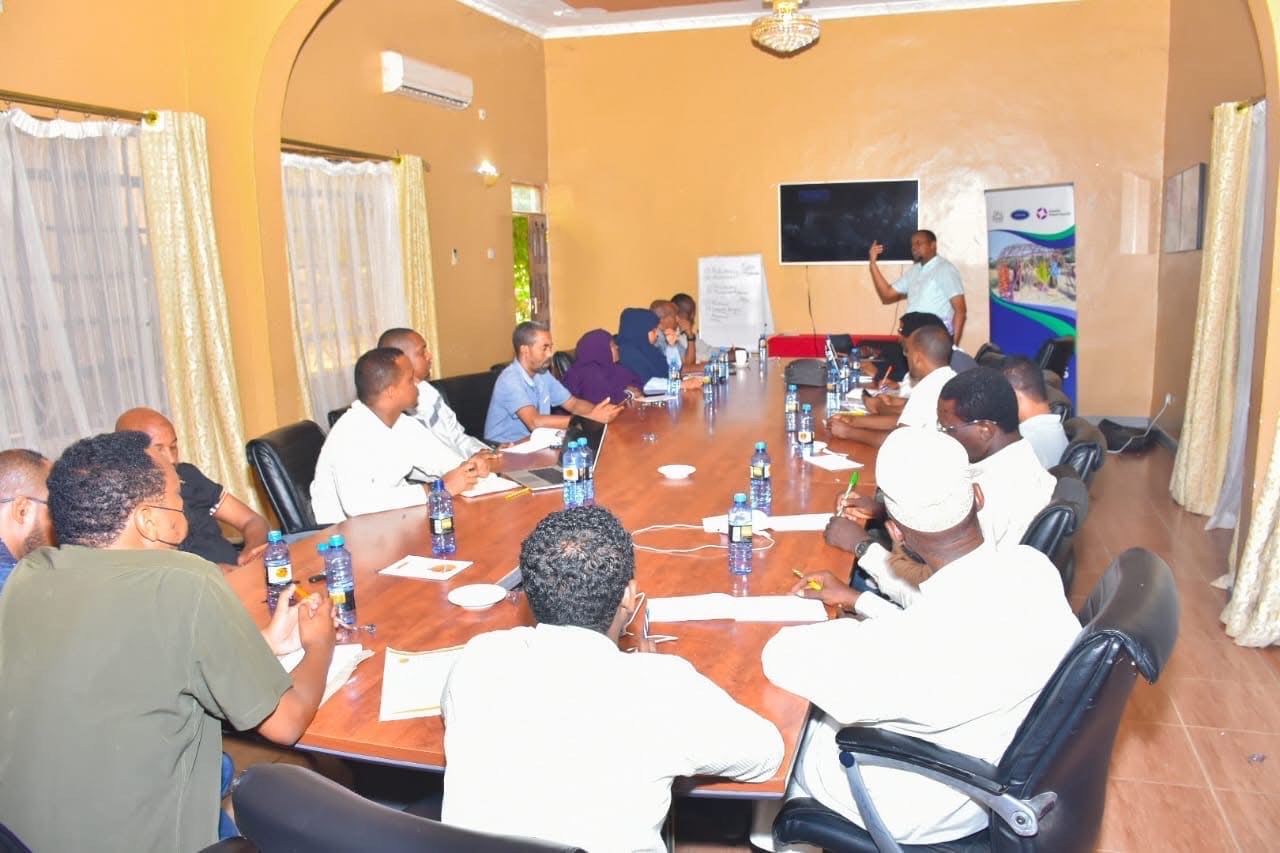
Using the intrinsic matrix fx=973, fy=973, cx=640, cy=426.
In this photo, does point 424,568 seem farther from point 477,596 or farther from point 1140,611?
point 1140,611

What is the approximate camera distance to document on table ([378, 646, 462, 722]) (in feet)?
6.25

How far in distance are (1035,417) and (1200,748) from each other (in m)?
1.24

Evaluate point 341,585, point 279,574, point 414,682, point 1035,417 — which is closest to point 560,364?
point 1035,417

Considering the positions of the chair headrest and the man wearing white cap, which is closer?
the chair headrest

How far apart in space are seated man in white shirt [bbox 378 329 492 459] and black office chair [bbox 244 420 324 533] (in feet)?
2.16

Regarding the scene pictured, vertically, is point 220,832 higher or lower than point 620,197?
lower

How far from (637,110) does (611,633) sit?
7.99m

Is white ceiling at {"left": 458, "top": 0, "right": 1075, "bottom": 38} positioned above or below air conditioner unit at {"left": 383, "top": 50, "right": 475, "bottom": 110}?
above

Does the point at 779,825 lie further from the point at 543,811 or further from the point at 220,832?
the point at 220,832

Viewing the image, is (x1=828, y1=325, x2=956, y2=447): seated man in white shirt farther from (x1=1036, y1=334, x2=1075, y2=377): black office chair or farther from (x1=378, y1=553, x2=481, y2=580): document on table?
(x1=1036, y1=334, x2=1075, y2=377): black office chair

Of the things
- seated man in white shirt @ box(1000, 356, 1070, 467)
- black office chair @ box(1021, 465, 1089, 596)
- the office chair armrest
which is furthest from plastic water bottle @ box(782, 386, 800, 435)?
the office chair armrest

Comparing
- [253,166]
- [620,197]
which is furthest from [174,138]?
[620,197]

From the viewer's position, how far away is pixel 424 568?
107 inches

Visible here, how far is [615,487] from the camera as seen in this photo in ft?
12.0
